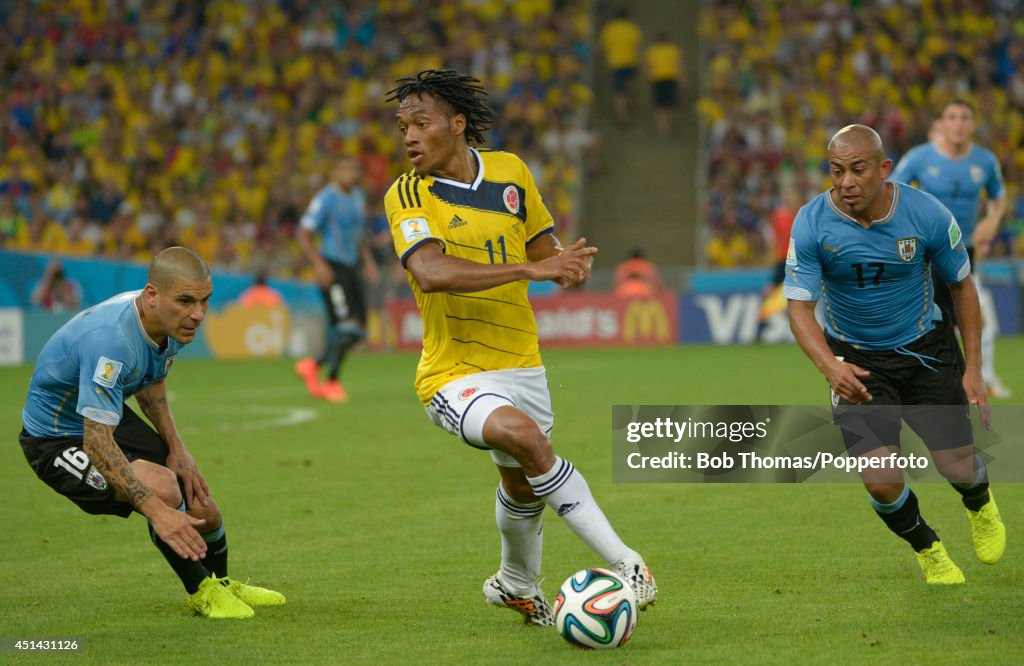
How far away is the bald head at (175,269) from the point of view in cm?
555

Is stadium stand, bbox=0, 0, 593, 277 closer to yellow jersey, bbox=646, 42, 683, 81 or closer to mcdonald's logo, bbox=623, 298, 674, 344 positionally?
yellow jersey, bbox=646, 42, 683, 81

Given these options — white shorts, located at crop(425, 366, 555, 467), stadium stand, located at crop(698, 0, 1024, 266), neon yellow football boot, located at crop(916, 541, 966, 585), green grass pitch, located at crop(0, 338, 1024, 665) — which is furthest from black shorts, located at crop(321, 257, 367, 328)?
stadium stand, located at crop(698, 0, 1024, 266)

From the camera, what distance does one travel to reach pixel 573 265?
5.20 m

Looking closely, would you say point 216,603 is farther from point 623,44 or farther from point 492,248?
point 623,44

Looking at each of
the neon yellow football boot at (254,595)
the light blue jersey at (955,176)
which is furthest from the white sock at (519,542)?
the light blue jersey at (955,176)

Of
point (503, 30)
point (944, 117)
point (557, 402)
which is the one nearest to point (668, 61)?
point (503, 30)

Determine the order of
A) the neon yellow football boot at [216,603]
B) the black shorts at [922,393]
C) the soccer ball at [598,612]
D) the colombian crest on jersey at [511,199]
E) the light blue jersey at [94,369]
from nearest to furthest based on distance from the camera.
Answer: the soccer ball at [598,612] → the light blue jersey at [94,369] → the colombian crest on jersey at [511,199] → the neon yellow football boot at [216,603] → the black shorts at [922,393]

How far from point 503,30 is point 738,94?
515 centimetres

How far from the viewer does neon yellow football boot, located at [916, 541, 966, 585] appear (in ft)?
20.1

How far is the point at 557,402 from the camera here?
1424 centimetres

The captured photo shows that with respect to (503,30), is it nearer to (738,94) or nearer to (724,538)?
(738,94)

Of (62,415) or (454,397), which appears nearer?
(454,397)

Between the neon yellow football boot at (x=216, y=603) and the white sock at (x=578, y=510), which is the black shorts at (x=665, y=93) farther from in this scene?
the white sock at (x=578, y=510)

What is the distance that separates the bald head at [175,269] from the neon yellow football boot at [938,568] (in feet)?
11.0
